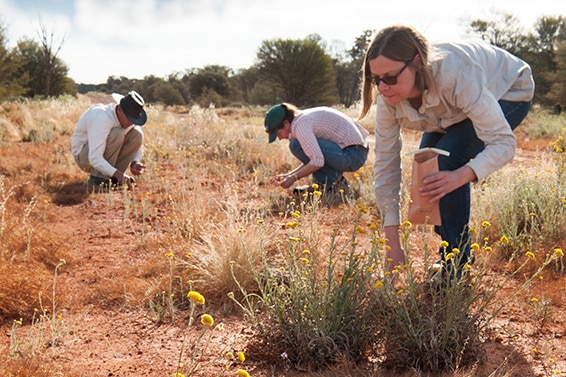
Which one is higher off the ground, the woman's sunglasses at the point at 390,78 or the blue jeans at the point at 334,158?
the woman's sunglasses at the point at 390,78

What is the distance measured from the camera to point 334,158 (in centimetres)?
498

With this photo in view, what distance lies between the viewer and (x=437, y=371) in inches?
75.1

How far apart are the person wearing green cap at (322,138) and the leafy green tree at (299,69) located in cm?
2543

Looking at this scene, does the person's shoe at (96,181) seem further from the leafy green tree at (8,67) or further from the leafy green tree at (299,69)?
Answer: the leafy green tree at (299,69)

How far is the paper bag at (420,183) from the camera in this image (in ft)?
7.08

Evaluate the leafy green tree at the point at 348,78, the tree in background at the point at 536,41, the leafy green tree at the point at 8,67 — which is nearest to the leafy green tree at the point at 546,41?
the tree in background at the point at 536,41

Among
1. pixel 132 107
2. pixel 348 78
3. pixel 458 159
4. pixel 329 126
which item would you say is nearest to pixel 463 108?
pixel 458 159

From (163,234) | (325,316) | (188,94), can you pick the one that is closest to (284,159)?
(163,234)

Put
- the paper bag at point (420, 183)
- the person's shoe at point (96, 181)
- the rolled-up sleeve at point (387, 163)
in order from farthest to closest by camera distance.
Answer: the person's shoe at point (96, 181) → the rolled-up sleeve at point (387, 163) → the paper bag at point (420, 183)

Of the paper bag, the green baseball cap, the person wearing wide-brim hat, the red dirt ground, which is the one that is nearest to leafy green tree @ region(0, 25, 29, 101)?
the person wearing wide-brim hat

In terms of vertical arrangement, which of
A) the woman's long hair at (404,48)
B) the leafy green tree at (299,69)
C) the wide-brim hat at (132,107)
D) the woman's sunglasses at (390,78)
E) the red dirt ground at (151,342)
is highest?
the leafy green tree at (299,69)

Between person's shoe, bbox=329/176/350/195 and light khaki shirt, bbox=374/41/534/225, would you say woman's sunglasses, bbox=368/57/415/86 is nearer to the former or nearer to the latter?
light khaki shirt, bbox=374/41/534/225

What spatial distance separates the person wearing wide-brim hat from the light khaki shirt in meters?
3.07

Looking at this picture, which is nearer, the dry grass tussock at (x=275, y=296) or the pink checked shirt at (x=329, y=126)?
the dry grass tussock at (x=275, y=296)
